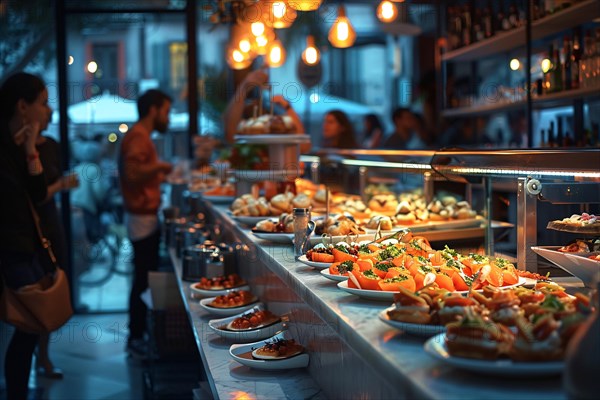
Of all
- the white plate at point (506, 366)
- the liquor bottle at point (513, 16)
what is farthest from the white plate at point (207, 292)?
the liquor bottle at point (513, 16)

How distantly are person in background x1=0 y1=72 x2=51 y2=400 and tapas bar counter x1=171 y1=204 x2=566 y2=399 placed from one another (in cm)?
86

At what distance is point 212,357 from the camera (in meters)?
3.44

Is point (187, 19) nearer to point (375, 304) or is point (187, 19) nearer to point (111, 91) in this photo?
point (111, 91)

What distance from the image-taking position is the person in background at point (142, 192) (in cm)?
711

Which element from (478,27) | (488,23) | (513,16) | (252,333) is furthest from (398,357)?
(478,27)

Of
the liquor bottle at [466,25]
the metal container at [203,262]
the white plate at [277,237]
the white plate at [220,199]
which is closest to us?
the white plate at [277,237]

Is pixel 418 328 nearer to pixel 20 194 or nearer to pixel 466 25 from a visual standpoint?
pixel 20 194

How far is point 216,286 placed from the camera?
4.65m

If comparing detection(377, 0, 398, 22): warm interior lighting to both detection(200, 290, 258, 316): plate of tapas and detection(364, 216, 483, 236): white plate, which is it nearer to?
detection(364, 216, 483, 236): white plate

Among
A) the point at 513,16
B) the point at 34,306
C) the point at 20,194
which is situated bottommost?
the point at 34,306

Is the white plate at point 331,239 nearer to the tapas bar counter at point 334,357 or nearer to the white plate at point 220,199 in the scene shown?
the tapas bar counter at point 334,357

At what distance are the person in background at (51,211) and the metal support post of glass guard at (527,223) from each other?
3616 mm

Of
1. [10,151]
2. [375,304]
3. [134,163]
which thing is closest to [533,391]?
[375,304]

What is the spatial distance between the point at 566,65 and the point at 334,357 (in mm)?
4364
